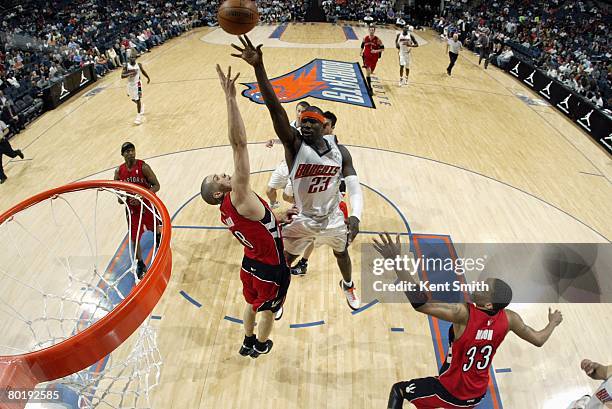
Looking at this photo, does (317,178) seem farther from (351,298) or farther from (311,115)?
(351,298)

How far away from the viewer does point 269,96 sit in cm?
326

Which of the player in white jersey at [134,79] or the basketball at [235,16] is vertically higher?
the basketball at [235,16]

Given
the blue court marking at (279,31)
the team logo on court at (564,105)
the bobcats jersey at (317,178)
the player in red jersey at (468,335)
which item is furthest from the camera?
the blue court marking at (279,31)

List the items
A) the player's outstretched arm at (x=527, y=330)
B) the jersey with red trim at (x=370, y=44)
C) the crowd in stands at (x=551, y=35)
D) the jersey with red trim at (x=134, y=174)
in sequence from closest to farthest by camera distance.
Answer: the player's outstretched arm at (x=527, y=330) < the jersey with red trim at (x=134, y=174) < the jersey with red trim at (x=370, y=44) < the crowd in stands at (x=551, y=35)

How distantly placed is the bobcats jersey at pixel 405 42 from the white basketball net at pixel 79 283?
30.0 ft

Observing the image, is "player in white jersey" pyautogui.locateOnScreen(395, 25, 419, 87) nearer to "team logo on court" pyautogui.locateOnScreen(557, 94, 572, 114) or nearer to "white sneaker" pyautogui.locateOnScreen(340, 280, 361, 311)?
"team logo on court" pyautogui.locateOnScreen(557, 94, 572, 114)

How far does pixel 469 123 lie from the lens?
35.0 feet

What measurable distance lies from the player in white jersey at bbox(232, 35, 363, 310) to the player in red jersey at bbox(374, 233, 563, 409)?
1.21m

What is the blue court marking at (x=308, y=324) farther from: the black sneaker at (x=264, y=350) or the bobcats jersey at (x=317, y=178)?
the bobcats jersey at (x=317, y=178)

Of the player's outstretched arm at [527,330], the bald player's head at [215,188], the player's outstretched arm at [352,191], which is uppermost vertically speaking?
the bald player's head at [215,188]

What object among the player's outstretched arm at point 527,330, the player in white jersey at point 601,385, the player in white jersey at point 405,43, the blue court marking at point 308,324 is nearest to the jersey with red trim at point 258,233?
the blue court marking at point 308,324

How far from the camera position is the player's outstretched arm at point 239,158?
9.18ft

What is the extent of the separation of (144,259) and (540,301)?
5.11 meters

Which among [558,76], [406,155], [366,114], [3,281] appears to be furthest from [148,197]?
[558,76]
